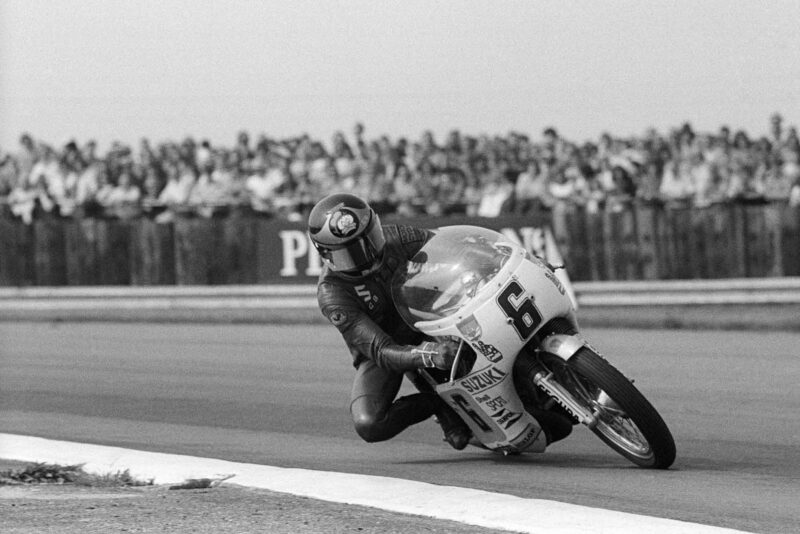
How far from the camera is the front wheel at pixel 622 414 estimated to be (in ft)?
20.6

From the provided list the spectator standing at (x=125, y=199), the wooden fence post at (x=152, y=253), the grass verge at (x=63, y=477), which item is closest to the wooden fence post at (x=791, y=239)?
the wooden fence post at (x=152, y=253)

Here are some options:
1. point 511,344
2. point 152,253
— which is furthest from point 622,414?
point 152,253

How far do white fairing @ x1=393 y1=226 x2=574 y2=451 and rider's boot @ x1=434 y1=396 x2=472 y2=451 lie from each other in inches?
8.0

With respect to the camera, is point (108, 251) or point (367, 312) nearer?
point (367, 312)

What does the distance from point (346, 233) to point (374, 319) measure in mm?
593

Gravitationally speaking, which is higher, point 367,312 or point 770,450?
point 367,312

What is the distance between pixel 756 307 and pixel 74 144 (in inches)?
394

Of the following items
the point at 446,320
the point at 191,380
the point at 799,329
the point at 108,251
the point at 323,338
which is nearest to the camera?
the point at 446,320

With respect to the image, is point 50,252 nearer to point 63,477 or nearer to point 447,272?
point 63,477

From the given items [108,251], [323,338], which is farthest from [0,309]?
[323,338]

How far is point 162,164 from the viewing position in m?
19.2

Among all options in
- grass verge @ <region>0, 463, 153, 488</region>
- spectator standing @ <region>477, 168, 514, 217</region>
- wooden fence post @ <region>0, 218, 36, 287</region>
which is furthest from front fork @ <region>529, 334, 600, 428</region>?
wooden fence post @ <region>0, 218, 36, 287</region>

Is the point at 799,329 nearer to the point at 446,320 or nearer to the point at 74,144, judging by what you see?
the point at 446,320

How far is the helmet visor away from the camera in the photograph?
6.95 m
